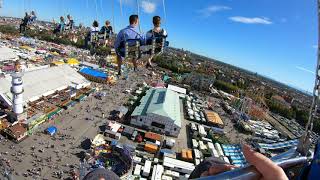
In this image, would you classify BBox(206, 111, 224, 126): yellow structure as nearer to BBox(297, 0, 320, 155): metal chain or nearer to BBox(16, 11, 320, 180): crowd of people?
BBox(16, 11, 320, 180): crowd of people

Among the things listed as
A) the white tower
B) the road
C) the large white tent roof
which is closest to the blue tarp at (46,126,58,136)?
the road

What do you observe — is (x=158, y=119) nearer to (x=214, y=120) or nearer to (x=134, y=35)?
(x=214, y=120)

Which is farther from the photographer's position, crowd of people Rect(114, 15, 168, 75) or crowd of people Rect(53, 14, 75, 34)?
crowd of people Rect(53, 14, 75, 34)

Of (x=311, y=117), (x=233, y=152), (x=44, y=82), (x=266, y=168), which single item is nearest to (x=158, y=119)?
(x=233, y=152)

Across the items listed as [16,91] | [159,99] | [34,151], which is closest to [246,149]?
[34,151]

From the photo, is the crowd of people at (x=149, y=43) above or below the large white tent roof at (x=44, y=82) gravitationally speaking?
above

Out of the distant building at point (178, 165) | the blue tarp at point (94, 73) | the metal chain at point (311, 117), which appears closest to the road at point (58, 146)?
the distant building at point (178, 165)

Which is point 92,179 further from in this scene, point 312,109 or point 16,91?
point 16,91

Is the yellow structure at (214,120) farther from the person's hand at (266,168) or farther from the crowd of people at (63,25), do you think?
the person's hand at (266,168)
